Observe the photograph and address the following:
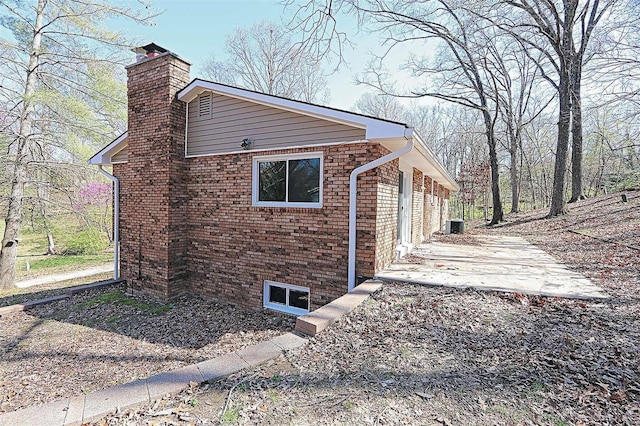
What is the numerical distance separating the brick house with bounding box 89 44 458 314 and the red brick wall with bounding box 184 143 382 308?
22 millimetres

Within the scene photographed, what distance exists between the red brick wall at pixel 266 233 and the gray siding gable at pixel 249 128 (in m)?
0.21

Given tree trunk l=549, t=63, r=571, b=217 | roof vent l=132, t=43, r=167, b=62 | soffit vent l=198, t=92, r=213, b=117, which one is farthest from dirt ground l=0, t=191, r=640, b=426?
tree trunk l=549, t=63, r=571, b=217

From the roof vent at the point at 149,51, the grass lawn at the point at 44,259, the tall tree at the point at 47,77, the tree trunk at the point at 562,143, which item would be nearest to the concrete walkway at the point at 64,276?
the tall tree at the point at 47,77

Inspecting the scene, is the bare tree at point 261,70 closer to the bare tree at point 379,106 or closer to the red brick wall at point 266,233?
the bare tree at point 379,106

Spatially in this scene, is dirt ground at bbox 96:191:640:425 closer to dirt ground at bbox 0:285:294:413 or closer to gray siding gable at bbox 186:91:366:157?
dirt ground at bbox 0:285:294:413

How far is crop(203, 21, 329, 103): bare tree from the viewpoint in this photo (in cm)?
2123

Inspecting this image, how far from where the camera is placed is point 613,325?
3.39m

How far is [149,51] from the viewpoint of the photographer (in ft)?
24.7

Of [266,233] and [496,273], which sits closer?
[496,273]

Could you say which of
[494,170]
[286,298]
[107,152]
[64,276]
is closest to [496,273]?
[286,298]

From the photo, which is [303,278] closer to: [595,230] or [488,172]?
[595,230]

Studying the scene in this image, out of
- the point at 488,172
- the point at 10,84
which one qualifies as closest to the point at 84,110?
the point at 10,84

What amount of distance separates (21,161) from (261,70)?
1603 cm

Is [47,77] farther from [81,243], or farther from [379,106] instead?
[379,106]
